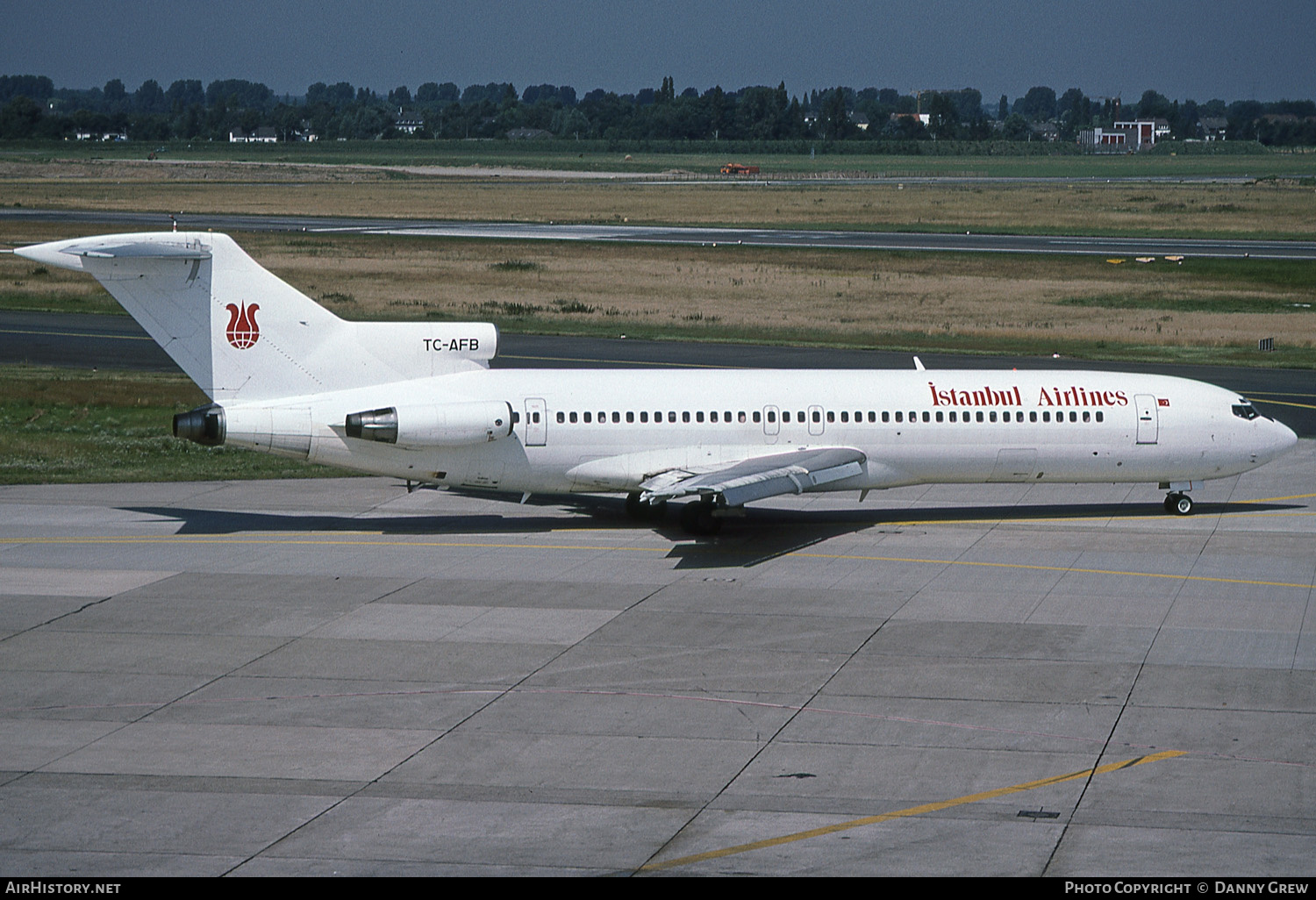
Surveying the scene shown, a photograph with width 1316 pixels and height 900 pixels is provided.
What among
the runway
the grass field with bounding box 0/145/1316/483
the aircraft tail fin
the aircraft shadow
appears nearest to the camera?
the aircraft tail fin

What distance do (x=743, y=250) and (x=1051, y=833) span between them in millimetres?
77872

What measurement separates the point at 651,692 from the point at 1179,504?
59.6 feet

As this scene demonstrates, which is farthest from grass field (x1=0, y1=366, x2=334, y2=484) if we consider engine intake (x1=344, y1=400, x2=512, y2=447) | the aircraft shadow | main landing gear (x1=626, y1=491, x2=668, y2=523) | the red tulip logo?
main landing gear (x1=626, y1=491, x2=668, y2=523)

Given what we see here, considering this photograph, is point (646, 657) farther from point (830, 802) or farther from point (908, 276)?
point (908, 276)

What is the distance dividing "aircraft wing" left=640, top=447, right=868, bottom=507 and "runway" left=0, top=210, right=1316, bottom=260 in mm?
63068

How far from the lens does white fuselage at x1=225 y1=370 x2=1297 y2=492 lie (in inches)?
1242

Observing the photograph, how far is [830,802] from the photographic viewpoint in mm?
17484

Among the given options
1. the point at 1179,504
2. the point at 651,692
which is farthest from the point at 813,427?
the point at 651,692

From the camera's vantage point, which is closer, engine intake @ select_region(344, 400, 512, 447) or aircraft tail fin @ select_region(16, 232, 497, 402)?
aircraft tail fin @ select_region(16, 232, 497, 402)

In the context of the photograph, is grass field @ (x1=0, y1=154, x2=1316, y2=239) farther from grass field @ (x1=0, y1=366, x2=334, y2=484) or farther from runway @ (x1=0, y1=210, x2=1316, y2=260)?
grass field @ (x1=0, y1=366, x2=334, y2=484)

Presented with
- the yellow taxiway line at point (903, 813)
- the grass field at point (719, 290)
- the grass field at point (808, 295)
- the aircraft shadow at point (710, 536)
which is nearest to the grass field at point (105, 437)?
the grass field at point (719, 290)

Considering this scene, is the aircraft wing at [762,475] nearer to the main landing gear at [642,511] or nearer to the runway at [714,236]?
the main landing gear at [642,511]

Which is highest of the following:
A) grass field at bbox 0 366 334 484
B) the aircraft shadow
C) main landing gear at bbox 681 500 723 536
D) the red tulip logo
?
the red tulip logo
